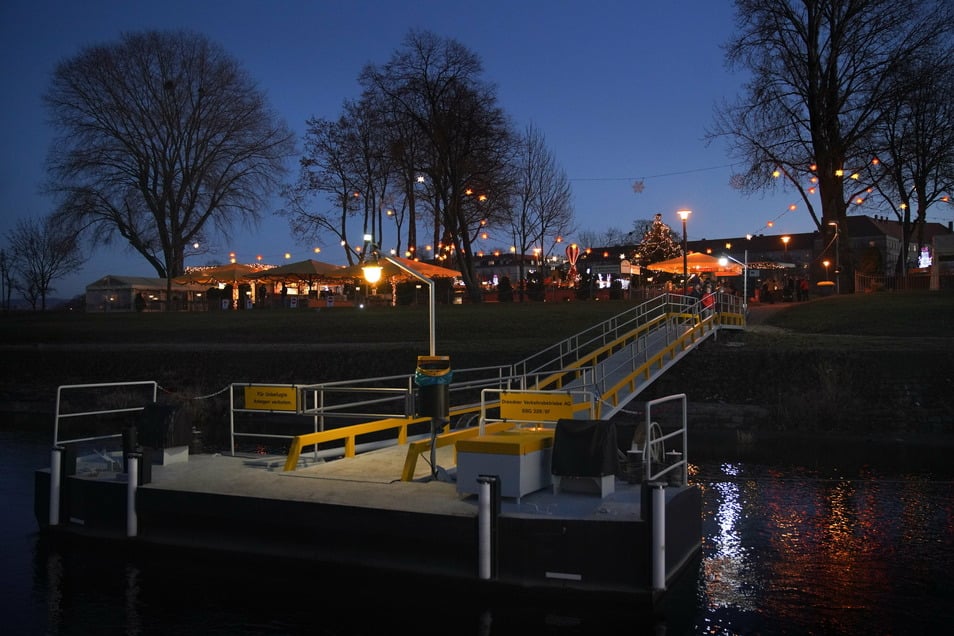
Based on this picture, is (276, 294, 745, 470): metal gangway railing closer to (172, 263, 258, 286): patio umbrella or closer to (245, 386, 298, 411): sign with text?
(245, 386, 298, 411): sign with text

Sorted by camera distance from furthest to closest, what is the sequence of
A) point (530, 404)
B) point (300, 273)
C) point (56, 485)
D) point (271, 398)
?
point (300, 273) → point (271, 398) → point (56, 485) → point (530, 404)

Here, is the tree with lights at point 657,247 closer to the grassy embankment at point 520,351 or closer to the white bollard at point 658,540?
the grassy embankment at point 520,351

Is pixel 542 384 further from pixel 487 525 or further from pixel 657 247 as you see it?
pixel 657 247

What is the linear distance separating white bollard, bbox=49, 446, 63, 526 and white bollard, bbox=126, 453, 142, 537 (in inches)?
64.9

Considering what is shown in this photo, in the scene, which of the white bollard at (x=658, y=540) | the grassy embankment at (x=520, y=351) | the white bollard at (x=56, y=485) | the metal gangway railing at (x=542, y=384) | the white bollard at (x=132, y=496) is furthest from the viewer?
the grassy embankment at (x=520, y=351)

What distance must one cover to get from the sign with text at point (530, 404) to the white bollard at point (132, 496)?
5.38 m

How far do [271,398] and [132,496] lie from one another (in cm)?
258

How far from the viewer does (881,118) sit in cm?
4100

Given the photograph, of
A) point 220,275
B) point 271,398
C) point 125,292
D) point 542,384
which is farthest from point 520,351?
point 125,292

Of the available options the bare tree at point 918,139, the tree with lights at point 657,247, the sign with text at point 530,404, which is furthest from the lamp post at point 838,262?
the sign with text at point 530,404

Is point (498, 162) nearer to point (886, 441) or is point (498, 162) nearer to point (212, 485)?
point (886, 441)

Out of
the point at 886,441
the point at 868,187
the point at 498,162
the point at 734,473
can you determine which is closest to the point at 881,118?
the point at 868,187

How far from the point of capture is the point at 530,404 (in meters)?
12.2

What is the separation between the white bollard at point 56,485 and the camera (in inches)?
504
